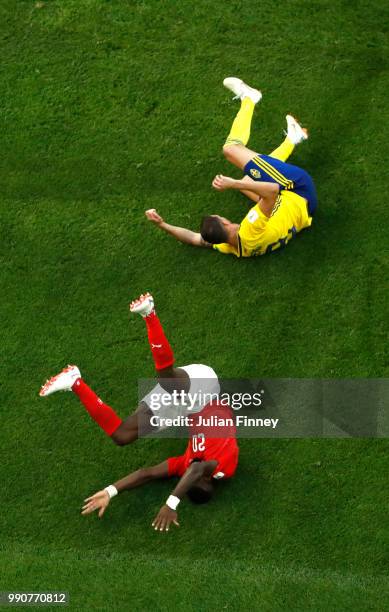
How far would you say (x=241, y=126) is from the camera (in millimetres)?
9375

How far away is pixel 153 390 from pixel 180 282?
1.16 meters

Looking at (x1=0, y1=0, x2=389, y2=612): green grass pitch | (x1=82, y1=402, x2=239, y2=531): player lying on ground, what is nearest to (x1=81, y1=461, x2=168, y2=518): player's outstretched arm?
(x1=82, y1=402, x2=239, y2=531): player lying on ground

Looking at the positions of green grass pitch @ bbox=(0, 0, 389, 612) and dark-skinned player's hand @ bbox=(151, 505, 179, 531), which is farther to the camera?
green grass pitch @ bbox=(0, 0, 389, 612)

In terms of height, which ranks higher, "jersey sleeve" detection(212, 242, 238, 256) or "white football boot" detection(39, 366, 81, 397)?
"jersey sleeve" detection(212, 242, 238, 256)

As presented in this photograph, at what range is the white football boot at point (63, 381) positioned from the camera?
8.34 metres

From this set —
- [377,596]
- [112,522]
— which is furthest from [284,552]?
[112,522]

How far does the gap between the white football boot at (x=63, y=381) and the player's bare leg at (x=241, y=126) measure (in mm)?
2425

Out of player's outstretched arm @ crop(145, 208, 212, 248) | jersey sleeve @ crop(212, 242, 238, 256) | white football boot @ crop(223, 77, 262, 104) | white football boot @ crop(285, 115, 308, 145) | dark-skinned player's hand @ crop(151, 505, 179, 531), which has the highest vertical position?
white football boot @ crop(223, 77, 262, 104)

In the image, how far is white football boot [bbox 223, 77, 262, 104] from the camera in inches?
376

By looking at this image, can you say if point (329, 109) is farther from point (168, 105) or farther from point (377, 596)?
point (377, 596)

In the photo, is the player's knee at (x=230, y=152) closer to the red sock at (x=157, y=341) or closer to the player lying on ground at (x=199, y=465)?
the red sock at (x=157, y=341)

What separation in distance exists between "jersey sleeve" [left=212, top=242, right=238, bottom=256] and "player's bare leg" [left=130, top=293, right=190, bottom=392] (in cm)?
121

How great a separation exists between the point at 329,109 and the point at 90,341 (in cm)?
318

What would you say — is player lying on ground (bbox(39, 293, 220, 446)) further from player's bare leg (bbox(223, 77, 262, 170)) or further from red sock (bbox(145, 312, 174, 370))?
player's bare leg (bbox(223, 77, 262, 170))
